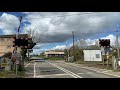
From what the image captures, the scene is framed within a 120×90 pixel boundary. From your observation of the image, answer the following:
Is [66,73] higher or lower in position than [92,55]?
lower

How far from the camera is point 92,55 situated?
62.8m

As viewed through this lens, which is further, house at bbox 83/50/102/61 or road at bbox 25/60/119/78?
house at bbox 83/50/102/61

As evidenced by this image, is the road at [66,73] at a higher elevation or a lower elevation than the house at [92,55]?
lower

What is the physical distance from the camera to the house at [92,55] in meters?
62.0

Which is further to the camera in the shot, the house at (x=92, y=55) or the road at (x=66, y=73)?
the house at (x=92, y=55)

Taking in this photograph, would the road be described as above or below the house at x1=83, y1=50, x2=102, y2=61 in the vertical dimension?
below

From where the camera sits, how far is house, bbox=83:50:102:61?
6203 cm

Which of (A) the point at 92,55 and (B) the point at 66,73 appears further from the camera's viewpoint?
(A) the point at 92,55
